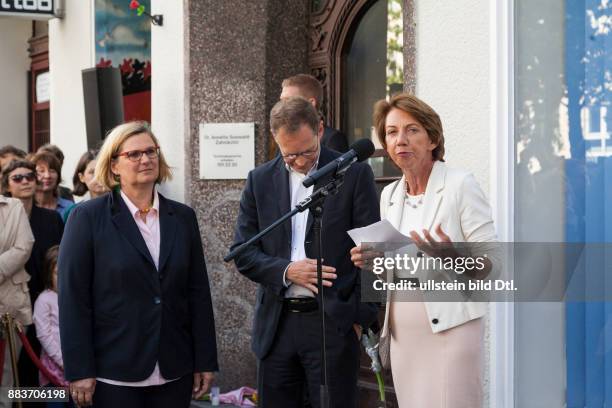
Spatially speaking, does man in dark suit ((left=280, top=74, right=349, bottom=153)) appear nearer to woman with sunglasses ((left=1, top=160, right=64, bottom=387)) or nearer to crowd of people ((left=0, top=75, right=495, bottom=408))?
crowd of people ((left=0, top=75, right=495, bottom=408))

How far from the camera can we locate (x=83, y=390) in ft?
16.0

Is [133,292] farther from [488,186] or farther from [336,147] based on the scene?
[488,186]

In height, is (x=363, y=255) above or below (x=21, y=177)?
below

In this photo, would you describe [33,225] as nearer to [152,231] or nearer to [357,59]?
[357,59]

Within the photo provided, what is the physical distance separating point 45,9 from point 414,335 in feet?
31.1

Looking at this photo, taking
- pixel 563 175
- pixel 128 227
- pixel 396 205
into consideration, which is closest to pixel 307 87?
pixel 563 175

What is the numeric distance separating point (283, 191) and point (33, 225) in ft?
10.9

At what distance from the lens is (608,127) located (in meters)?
5.59

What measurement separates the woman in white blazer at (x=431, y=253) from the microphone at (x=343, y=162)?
6.0 inches

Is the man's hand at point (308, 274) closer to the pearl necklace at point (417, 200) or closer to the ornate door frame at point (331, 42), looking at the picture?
the pearl necklace at point (417, 200)

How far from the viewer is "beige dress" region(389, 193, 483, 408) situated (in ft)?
14.2

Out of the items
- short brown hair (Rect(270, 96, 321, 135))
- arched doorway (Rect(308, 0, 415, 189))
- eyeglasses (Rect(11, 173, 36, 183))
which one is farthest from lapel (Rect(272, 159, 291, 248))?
eyeglasses (Rect(11, 173, 36, 183))

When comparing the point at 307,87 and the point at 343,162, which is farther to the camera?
the point at 307,87

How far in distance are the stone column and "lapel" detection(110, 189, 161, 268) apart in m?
3.74
